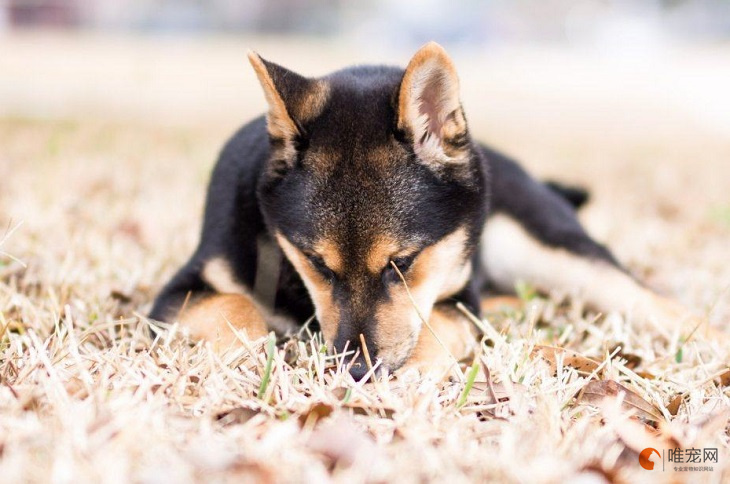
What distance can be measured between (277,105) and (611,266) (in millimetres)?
2398

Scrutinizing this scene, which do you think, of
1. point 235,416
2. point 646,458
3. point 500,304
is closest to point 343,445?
point 235,416

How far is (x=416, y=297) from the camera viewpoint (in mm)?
3453

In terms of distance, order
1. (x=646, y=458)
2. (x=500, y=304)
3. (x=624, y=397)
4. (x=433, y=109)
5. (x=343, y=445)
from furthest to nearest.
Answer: (x=500, y=304), (x=433, y=109), (x=624, y=397), (x=646, y=458), (x=343, y=445)

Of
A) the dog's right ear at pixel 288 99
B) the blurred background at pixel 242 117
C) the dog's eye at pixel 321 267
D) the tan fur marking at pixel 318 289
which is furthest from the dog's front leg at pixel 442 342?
the blurred background at pixel 242 117

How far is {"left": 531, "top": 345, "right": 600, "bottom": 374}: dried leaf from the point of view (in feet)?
11.0

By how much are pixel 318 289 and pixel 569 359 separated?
1.12 metres

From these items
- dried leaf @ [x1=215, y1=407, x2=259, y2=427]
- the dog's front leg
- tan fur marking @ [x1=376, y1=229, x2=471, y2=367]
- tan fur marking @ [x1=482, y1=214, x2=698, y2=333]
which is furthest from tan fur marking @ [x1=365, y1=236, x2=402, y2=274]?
tan fur marking @ [x1=482, y1=214, x2=698, y2=333]

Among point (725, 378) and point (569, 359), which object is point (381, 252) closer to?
point (569, 359)

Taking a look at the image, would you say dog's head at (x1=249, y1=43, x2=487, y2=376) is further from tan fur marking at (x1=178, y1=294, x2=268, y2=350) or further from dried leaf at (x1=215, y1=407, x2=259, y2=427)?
dried leaf at (x1=215, y1=407, x2=259, y2=427)

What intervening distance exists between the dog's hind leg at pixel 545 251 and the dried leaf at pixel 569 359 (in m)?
1.17

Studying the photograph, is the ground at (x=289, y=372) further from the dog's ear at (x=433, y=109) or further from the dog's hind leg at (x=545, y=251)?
the dog's ear at (x=433, y=109)

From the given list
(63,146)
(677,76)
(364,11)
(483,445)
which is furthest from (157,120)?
(364,11)

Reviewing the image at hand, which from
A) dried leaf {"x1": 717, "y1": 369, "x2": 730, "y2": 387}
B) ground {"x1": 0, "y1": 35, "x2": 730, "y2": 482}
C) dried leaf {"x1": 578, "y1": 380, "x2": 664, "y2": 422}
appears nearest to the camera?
ground {"x1": 0, "y1": 35, "x2": 730, "y2": 482}

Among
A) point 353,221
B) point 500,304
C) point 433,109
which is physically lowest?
point 500,304
